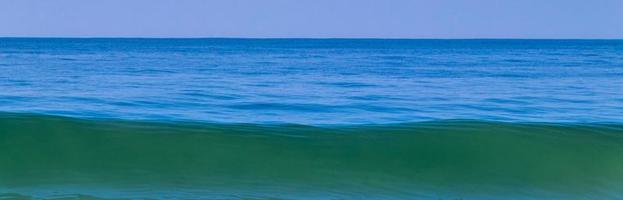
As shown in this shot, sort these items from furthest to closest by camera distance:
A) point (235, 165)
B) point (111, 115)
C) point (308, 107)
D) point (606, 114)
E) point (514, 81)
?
1. point (514, 81)
2. point (308, 107)
3. point (606, 114)
4. point (111, 115)
5. point (235, 165)

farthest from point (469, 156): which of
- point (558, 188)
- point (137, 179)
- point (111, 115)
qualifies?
point (111, 115)

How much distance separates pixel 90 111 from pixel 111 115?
50 centimetres

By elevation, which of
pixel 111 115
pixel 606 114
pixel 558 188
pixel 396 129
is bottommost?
pixel 558 188

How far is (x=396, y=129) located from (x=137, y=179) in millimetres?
2550

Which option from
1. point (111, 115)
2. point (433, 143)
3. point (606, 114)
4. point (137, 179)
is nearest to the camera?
point (137, 179)

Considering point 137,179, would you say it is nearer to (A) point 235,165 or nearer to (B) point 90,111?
(A) point 235,165

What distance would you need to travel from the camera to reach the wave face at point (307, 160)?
18.6ft

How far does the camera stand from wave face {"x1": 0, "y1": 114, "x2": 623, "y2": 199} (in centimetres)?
568

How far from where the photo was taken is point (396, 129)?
7492 mm

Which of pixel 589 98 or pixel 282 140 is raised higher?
pixel 589 98

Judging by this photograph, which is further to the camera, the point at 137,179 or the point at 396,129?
the point at 396,129

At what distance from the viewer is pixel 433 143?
22.9 feet

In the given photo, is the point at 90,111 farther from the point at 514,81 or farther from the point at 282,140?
the point at 514,81

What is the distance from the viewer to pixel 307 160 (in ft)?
21.3
